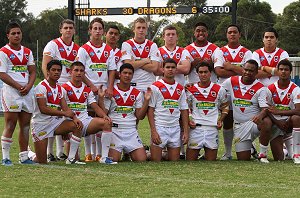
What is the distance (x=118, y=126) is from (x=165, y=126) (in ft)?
2.11

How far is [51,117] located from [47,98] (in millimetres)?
258

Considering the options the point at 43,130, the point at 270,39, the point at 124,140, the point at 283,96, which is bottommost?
the point at 124,140

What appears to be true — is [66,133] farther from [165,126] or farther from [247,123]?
[247,123]

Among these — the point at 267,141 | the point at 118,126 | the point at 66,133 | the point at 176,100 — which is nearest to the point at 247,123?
the point at 267,141

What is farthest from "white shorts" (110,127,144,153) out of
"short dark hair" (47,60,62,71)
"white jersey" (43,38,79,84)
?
"short dark hair" (47,60,62,71)

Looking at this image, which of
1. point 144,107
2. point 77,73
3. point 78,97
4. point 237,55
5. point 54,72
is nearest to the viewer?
point 54,72

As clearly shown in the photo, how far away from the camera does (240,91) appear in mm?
9711

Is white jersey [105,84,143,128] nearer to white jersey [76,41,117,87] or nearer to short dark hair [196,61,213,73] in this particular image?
white jersey [76,41,117,87]

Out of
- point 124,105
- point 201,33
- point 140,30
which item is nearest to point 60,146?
point 124,105

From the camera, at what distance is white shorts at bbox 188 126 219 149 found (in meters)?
9.63

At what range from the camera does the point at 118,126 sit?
954 centimetres

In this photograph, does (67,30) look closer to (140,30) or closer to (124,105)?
(140,30)

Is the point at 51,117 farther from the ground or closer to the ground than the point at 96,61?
closer to the ground

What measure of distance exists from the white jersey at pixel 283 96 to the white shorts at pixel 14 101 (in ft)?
10.6
